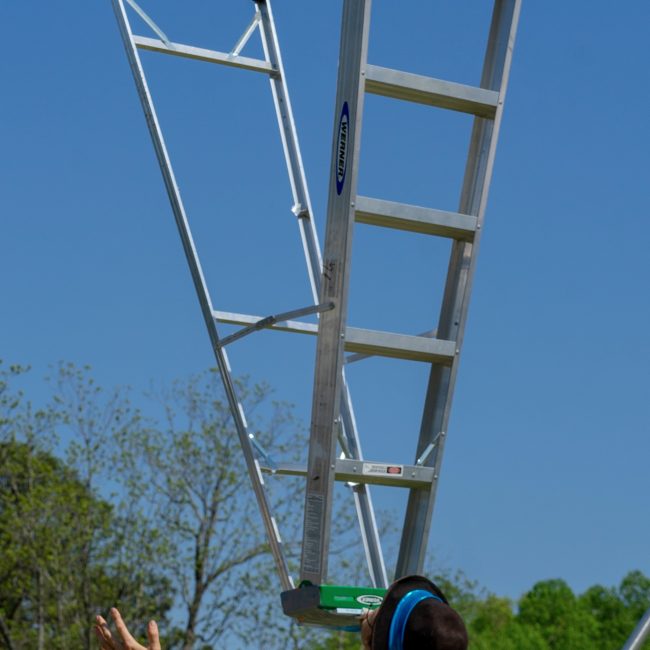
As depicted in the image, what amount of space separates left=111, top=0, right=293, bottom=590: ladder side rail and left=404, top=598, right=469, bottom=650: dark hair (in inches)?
104

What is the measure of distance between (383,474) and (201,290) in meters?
1.10

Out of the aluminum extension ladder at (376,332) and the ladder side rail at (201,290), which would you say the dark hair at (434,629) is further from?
the ladder side rail at (201,290)

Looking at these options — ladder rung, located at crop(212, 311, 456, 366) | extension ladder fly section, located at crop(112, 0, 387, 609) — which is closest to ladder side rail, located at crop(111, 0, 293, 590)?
extension ladder fly section, located at crop(112, 0, 387, 609)

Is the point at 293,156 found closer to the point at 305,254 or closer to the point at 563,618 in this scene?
the point at 305,254

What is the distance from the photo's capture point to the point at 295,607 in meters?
3.81

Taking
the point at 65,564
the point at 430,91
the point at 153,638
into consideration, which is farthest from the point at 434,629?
the point at 65,564

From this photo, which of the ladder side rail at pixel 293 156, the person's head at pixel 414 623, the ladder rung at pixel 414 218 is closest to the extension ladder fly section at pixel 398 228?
the ladder rung at pixel 414 218

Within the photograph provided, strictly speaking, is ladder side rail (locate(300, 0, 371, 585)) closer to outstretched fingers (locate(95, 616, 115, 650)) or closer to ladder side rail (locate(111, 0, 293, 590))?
ladder side rail (locate(111, 0, 293, 590))

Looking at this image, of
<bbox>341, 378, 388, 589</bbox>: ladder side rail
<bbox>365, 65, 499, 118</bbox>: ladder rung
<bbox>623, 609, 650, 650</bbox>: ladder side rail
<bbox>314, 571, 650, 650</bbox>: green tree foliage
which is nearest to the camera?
<bbox>623, 609, 650, 650</bbox>: ladder side rail

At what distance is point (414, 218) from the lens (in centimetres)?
365

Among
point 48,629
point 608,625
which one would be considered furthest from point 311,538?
point 608,625

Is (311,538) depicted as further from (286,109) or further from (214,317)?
(286,109)

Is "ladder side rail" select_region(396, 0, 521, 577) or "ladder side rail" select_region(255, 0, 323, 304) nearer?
"ladder side rail" select_region(396, 0, 521, 577)

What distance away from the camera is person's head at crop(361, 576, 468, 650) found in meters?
1.52
